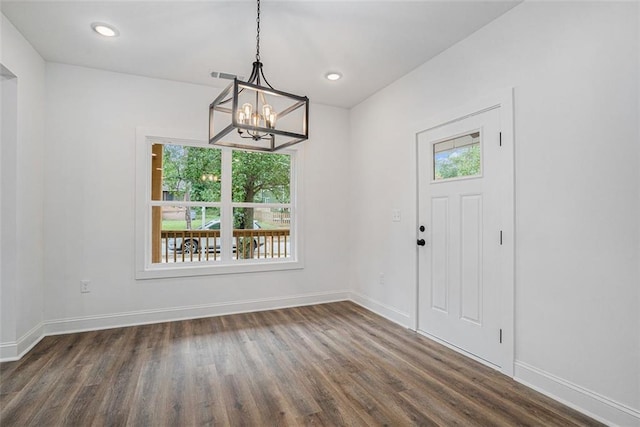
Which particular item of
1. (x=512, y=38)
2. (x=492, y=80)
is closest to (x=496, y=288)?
(x=492, y=80)

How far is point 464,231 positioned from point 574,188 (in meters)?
0.92

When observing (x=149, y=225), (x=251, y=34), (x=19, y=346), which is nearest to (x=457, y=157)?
(x=251, y=34)

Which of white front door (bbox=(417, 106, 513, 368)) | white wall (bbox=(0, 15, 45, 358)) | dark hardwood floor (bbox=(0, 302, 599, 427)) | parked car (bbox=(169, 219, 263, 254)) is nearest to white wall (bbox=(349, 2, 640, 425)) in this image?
white front door (bbox=(417, 106, 513, 368))

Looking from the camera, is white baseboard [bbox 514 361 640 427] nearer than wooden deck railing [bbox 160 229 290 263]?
Yes

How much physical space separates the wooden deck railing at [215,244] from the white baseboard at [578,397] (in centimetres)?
296

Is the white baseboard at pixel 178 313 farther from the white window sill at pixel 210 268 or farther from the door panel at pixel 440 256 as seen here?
the door panel at pixel 440 256

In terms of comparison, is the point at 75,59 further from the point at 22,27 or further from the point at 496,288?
the point at 496,288

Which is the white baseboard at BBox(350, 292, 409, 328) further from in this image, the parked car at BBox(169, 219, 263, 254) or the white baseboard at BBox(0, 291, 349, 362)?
the parked car at BBox(169, 219, 263, 254)

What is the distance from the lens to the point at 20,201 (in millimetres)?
2744

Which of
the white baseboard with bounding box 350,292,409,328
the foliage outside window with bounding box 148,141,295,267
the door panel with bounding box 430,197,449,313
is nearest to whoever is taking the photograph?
the door panel with bounding box 430,197,449,313

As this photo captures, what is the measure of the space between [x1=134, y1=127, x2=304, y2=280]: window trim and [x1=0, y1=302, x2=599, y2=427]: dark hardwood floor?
689 mm

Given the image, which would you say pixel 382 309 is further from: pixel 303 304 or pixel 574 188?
pixel 574 188

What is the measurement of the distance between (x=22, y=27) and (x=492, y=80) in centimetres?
388

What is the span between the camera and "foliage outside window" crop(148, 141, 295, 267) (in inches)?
150
